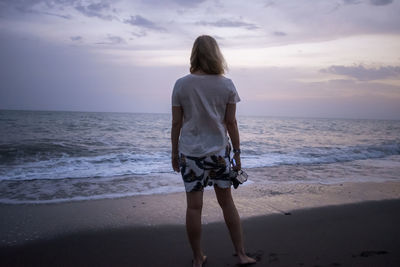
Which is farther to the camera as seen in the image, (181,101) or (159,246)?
(159,246)

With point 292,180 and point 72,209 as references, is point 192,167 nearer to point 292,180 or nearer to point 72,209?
point 72,209

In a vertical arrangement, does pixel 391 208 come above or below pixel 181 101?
below

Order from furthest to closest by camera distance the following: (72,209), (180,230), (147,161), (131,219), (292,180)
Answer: (147,161)
(292,180)
(72,209)
(131,219)
(180,230)

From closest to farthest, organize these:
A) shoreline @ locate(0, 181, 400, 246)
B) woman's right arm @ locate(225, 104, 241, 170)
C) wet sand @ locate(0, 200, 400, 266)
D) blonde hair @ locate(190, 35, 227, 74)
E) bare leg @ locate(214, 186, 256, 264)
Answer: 1. blonde hair @ locate(190, 35, 227, 74)
2. woman's right arm @ locate(225, 104, 241, 170)
3. bare leg @ locate(214, 186, 256, 264)
4. wet sand @ locate(0, 200, 400, 266)
5. shoreline @ locate(0, 181, 400, 246)

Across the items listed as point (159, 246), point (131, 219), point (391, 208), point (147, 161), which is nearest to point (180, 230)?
point (159, 246)

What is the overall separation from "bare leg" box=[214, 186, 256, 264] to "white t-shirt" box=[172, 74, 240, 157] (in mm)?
405

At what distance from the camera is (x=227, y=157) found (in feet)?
7.61

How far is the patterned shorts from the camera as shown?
2.22 m

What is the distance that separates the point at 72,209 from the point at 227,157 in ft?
9.37

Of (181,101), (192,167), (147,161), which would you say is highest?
(181,101)

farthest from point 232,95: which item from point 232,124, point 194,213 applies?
point 194,213

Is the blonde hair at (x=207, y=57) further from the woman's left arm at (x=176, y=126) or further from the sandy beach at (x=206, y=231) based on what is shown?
the sandy beach at (x=206, y=231)

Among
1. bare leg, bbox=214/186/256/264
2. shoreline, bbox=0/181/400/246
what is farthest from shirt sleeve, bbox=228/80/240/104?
shoreline, bbox=0/181/400/246

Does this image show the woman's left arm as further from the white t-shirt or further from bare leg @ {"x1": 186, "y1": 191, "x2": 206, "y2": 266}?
bare leg @ {"x1": 186, "y1": 191, "x2": 206, "y2": 266}
